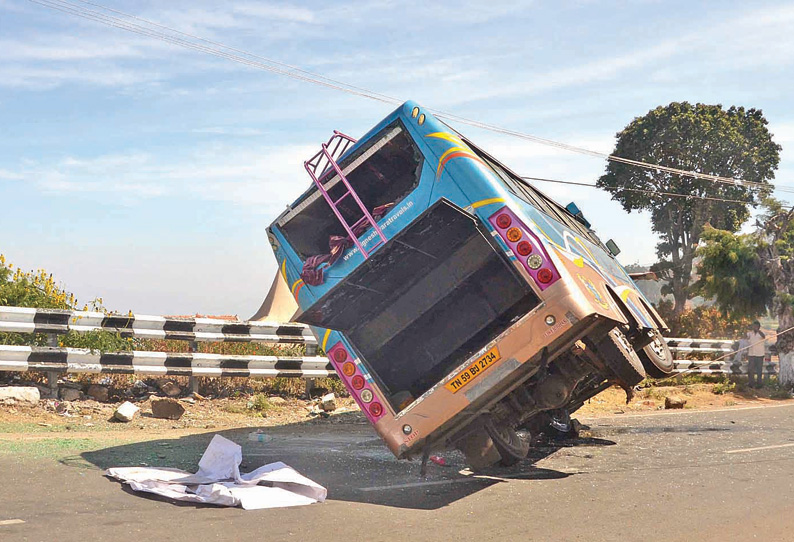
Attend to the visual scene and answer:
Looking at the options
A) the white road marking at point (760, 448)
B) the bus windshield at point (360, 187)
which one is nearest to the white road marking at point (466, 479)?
the bus windshield at point (360, 187)

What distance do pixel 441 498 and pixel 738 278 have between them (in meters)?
18.4

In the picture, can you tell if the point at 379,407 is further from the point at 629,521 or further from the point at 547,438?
the point at 547,438

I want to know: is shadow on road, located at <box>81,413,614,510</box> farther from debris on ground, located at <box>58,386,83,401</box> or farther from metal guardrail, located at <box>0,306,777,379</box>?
debris on ground, located at <box>58,386,83,401</box>

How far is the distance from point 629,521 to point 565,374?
7.02 ft

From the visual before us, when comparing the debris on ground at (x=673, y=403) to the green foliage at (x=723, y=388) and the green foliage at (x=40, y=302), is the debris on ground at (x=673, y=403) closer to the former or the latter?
the green foliage at (x=723, y=388)

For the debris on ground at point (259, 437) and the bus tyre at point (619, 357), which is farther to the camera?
the debris on ground at point (259, 437)

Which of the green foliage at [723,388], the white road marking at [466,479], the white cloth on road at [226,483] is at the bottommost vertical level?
the white road marking at [466,479]

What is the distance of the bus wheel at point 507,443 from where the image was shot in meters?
8.09

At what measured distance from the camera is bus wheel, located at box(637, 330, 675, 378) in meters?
10.9

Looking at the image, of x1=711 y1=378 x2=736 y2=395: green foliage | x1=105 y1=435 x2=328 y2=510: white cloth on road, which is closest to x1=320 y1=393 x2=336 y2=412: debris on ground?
x1=105 y1=435 x2=328 y2=510: white cloth on road

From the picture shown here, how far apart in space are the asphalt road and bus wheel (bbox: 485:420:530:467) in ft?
0.65

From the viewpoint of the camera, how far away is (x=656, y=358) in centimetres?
1115

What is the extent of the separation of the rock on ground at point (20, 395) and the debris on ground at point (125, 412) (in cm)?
106

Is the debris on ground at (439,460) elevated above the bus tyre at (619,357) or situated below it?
below
